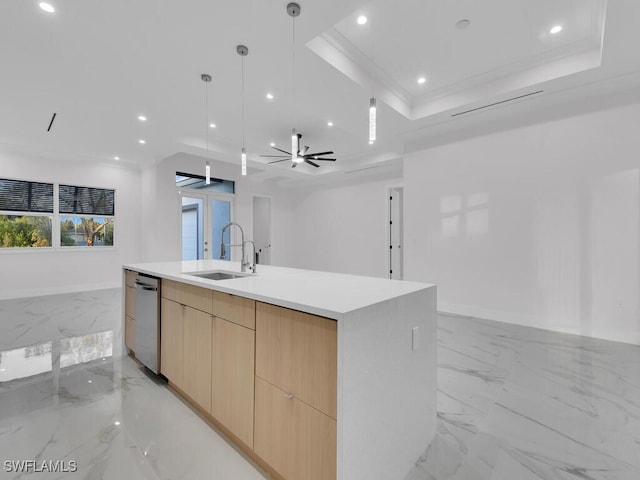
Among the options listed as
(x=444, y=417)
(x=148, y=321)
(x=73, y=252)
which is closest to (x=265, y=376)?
(x=444, y=417)

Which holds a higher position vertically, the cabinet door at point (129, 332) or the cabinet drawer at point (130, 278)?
the cabinet drawer at point (130, 278)

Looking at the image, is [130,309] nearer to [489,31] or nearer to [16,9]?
[16,9]

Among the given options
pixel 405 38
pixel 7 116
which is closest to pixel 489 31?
pixel 405 38

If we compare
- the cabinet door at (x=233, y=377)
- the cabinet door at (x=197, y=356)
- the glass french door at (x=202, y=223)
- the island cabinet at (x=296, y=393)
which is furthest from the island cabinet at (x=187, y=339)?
the glass french door at (x=202, y=223)

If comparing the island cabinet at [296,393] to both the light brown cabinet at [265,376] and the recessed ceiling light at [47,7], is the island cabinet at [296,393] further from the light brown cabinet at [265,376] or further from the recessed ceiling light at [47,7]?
the recessed ceiling light at [47,7]

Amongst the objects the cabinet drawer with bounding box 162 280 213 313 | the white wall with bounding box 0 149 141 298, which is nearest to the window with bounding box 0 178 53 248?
the white wall with bounding box 0 149 141 298

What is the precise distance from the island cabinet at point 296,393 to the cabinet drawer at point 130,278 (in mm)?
1983

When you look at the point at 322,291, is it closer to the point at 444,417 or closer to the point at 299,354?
the point at 299,354

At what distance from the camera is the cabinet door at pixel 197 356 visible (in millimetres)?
1834

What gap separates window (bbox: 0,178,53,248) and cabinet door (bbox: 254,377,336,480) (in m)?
6.82

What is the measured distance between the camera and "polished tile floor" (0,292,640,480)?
4.93 feet

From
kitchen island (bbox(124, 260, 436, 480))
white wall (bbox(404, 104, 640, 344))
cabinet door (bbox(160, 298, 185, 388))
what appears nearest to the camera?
kitchen island (bbox(124, 260, 436, 480))

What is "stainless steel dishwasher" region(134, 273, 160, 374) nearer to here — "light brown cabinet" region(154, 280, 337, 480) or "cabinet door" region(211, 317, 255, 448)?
"light brown cabinet" region(154, 280, 337, 480)

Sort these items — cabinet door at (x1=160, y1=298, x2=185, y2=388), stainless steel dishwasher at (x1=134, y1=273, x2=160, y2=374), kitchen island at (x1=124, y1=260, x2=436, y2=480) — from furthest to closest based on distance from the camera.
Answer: stainless steel dishwasher at (x1=134, y1=273, x2=160, y2=374) < cabinet door at (x1=160, y1=298, x2=185, y2=388) < kitchen island at (x1=124, y1=260, x2=436, y2=480)
